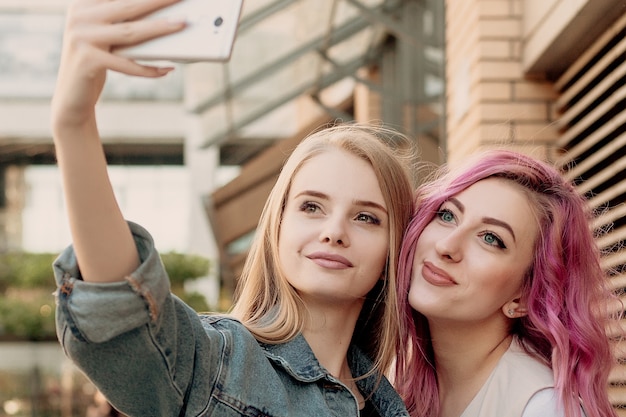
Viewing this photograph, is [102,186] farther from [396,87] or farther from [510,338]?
[396,87]

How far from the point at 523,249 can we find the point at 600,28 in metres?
1.88

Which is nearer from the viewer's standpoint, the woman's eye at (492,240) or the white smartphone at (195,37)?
the white smartphone at (195,37)

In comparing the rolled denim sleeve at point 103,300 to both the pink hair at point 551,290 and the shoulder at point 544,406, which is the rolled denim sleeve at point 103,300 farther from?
the shoulder at point 544,406

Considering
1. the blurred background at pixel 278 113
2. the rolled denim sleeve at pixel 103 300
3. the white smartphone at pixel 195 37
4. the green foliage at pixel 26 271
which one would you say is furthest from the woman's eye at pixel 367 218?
the green foliage at pixel 26 271

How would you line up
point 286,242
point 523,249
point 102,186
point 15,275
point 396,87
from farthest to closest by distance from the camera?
point 15,275 < point 396,87 < point 523,249 < point 286,242 < point 102,186

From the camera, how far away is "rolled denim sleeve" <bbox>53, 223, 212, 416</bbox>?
1.49 metres

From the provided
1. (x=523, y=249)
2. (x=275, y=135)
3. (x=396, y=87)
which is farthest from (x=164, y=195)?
(x=523, y=249)

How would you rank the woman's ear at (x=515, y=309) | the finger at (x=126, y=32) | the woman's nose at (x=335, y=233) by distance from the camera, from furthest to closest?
the woman's ear at (x=515, y=309)
the woman's nose at (x=335, y=233)
the finger at (x=126, y=32)

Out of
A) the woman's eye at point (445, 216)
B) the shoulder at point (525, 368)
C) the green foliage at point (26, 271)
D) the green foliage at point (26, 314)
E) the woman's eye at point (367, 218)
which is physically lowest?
the green foliage at point (26, 314)

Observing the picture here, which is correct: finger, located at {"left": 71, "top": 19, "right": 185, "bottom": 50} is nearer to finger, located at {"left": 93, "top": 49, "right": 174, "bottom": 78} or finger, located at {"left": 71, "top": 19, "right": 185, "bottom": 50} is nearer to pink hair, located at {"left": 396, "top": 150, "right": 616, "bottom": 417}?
finger, located at {"left": 93, "top": 49, "right": 174, "bottom": 78}

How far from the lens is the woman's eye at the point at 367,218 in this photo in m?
2.23

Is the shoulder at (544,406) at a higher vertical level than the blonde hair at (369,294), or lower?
lower

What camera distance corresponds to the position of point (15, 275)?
15.9m

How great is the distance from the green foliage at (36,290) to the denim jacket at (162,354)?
11.7 metres
